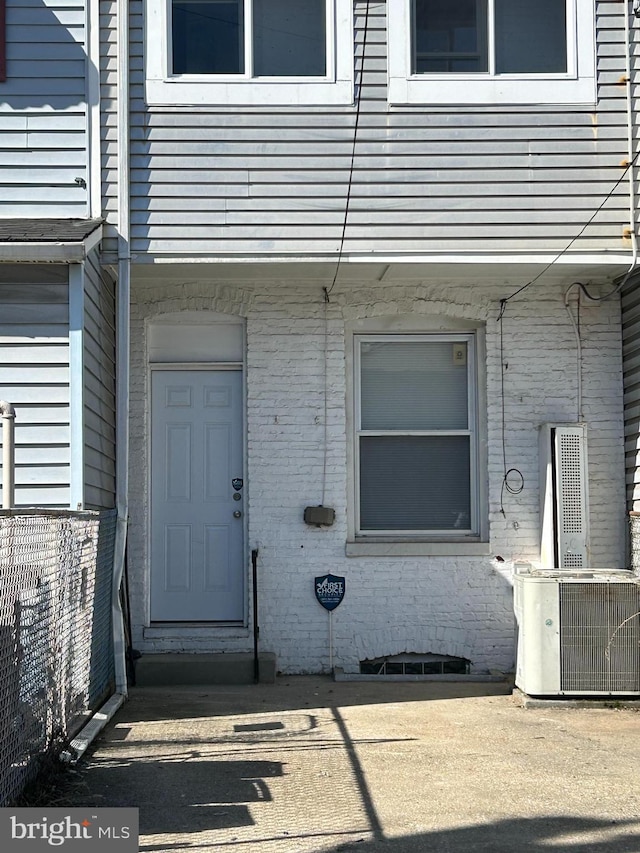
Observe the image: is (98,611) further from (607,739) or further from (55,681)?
(607,739)

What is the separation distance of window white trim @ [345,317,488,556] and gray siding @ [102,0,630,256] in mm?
1286

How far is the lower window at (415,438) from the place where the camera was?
401 inches

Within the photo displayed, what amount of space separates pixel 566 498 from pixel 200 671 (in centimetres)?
344

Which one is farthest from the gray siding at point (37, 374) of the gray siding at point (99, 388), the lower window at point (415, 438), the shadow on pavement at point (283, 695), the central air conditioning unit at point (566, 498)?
the central air conditioning unit at point (566, 498)

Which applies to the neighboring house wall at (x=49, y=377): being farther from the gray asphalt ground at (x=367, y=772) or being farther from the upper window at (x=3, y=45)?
the upper window at (x=3, y=45)

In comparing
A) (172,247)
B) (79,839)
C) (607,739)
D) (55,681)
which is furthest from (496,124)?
(79,839)

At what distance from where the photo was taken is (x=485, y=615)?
9914 mm

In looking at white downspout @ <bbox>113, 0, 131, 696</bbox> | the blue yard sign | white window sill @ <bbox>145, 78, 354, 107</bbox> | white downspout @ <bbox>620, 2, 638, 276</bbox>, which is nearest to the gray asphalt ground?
white downspout @ <bbox>113, 0, 131, 696</bbox>

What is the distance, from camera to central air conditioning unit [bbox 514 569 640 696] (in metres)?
8.34

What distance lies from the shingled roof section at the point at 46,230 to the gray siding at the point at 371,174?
396 millimetres

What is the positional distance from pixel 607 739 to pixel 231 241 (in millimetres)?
4696

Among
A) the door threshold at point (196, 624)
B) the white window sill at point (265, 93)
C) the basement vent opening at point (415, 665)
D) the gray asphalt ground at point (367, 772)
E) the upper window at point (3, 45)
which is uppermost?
the upper window at point (3, 45)

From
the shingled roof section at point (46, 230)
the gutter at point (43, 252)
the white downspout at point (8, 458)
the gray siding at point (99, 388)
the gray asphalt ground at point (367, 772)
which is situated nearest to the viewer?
the gray asphalt ground at point (367, 772)

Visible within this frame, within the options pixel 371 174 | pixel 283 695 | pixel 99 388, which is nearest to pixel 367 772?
pixel 283 695
